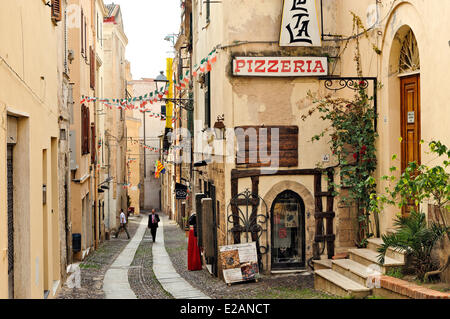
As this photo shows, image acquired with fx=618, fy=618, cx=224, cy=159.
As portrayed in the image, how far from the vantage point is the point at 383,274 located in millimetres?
9852

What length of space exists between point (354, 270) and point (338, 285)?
436 mm

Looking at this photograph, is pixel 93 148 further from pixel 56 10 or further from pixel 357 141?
pixel 357 141

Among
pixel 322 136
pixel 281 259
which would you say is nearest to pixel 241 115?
pixel 322 136

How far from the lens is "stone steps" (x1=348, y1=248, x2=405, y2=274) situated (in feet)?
31.9

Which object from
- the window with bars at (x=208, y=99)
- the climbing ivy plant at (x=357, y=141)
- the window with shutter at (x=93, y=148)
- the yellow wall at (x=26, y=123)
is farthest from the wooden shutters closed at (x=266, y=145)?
the window with shutter at (x=93, y=148)

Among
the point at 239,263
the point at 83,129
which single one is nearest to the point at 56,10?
the point at 239,263

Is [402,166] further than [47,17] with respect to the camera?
Yes

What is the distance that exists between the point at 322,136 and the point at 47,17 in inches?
264

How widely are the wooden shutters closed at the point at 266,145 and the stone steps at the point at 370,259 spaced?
326 cm

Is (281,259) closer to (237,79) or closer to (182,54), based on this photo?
(237,79)

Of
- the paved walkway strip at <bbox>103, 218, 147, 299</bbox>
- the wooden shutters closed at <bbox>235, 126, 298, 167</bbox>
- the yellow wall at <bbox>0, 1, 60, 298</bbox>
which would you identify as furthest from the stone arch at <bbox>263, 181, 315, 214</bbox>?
the yellow wall at <bbox>0, 1, 60, 298</bbox>

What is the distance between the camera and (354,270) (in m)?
10.8

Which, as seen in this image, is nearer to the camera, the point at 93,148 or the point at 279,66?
the point at 279,66

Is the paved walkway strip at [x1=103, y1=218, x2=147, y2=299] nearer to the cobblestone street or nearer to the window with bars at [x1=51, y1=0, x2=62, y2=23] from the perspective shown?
the cobblestone street
